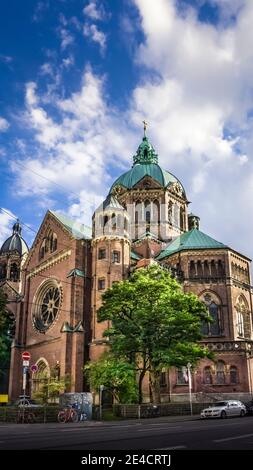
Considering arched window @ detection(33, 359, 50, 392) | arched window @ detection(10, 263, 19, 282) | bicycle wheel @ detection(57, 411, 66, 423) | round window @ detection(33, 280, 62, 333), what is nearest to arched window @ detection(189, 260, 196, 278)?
round window @ detection(33, 280, 62, 333)

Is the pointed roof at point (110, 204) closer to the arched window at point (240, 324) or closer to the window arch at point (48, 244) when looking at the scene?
the window arch at point (48, 244)

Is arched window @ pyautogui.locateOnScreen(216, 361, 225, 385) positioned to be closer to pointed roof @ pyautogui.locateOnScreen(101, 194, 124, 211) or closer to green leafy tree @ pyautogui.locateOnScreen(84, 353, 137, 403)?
green leafy tree @ pyautogui.locateOnScreen(84, 353, 137, 403)

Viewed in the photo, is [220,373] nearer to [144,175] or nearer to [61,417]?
[61,417]

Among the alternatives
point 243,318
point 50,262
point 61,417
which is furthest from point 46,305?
point 61,417

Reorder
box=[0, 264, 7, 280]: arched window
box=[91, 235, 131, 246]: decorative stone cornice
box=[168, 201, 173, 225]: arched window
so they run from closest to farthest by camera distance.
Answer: box=[91, 235, 131, 246]: decorative stone cornice < box=[168, 201, 173, 225]: arched window < box=[0, 264, 7, 280]: arched window

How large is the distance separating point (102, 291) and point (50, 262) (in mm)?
9932

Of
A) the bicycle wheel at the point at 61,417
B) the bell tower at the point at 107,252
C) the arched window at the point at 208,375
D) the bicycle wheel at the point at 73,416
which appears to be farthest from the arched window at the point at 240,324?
the bicycle wheel at the point at 61,417

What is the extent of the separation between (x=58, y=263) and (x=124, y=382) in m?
20.1

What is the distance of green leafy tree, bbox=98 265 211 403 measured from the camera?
3281 centimetres

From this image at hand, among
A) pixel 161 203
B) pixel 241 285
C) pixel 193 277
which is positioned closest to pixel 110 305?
pixel 193 277

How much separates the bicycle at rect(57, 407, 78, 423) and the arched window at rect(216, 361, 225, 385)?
1913 cm

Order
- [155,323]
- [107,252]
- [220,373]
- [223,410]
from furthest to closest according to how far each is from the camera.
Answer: [107,252] → [220,373] → [155,323] → [223,410]

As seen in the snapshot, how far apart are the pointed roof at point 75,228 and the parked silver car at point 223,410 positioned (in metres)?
26.0

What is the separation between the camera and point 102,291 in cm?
4691
